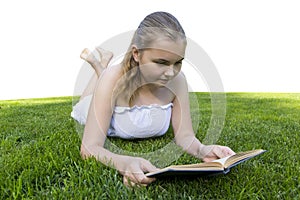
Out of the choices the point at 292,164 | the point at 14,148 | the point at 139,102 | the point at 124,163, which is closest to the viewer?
the point at 124,163

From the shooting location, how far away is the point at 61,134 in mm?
2604

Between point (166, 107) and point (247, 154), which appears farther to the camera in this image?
point (166, 107)

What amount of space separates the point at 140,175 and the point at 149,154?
0.59 m

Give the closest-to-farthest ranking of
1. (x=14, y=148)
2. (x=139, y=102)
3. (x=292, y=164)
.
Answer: (x=292, y=164) → (x=139, y=102) → (x=14, y=148)

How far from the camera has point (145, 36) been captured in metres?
1.73

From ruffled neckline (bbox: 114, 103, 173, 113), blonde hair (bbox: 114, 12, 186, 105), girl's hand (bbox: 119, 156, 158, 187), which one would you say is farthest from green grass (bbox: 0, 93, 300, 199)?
blonde hair (bbox: 114, 12, 186, 105)

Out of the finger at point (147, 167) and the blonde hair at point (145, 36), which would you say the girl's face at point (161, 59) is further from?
the finger at point (147, 167)

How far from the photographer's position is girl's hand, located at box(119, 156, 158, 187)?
142 cm

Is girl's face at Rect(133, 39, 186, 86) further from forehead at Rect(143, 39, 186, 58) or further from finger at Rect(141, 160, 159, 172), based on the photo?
finger at Rect(141, 160, 159, 172)

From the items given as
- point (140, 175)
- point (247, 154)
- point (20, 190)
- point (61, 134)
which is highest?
point (247, 154)

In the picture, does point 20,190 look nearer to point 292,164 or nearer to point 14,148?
point 14,148

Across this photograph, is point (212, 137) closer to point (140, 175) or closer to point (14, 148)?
point (140, 175)

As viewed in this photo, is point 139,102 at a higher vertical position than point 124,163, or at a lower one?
higher

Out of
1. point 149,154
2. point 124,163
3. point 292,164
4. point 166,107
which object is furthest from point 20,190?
point 292,164
